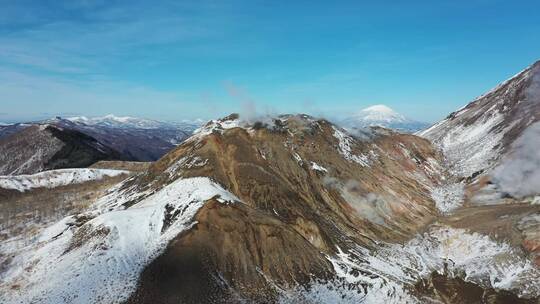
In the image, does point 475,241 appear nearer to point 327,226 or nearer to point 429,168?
point 327,226

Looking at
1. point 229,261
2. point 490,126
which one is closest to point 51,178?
point 229,261

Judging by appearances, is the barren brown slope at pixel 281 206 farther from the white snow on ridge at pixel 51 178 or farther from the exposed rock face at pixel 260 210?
the white snow on ridge at pixel 51 178

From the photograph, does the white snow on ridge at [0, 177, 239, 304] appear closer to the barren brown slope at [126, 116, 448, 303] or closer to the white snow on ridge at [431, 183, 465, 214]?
the barren brown slope at [126, 116, 448, 303]

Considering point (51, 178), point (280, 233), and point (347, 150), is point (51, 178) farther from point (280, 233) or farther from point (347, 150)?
point (280, 233)

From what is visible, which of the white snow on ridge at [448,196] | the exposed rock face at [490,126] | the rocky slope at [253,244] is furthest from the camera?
the exposed rock face at [490,126]

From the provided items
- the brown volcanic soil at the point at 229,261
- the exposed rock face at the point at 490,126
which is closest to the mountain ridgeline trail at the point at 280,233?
the brown volcanic soil at the point at 229,261

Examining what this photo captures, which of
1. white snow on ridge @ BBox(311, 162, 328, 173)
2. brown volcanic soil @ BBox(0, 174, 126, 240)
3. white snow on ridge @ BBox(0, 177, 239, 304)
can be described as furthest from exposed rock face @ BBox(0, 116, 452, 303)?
brown volcanic soil @ BBox(0, 174, 126, 240)

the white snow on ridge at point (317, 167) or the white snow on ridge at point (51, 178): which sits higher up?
the white snow on ridge at point (317, 167)
